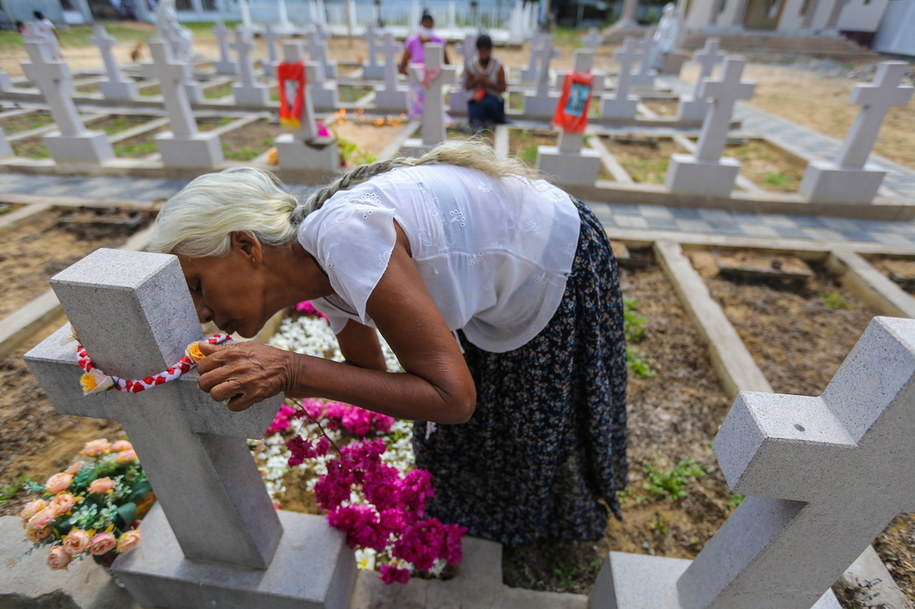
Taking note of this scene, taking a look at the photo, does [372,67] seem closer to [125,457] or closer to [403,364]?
[125,457]

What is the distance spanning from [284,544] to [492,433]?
81cm

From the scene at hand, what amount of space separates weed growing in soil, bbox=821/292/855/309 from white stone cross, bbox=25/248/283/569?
430 cm

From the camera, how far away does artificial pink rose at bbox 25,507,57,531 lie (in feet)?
4.70

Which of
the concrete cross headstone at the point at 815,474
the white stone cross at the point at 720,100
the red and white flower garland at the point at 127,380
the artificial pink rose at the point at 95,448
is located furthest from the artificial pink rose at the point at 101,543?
the white stone cross at the point at 720,100

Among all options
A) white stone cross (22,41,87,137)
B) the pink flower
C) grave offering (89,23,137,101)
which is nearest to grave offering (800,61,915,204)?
the pink flower

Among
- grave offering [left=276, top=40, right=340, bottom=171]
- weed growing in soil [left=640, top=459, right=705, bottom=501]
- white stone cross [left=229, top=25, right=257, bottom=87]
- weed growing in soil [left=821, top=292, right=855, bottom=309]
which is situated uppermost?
white stone cross [left=229, top=25, right=257, bottom=87]

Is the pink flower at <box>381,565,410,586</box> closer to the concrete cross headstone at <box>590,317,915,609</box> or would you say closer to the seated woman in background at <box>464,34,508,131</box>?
the concrete cross headstone at <box>590,317,915,609</box>

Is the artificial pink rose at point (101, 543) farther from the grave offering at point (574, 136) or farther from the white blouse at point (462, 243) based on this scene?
the grave offering at point (574, 136)

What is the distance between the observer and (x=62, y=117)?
6.12 meters

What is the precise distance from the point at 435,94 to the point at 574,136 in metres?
1.93

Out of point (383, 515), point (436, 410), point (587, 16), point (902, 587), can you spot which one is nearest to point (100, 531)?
point (383, 515)

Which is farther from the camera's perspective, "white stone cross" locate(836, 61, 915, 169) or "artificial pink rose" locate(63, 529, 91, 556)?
"white stone cross" locate(836, 61, 915, 169)

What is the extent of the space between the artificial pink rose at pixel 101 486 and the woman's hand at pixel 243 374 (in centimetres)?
95

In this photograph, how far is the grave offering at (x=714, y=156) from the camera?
212 inches
